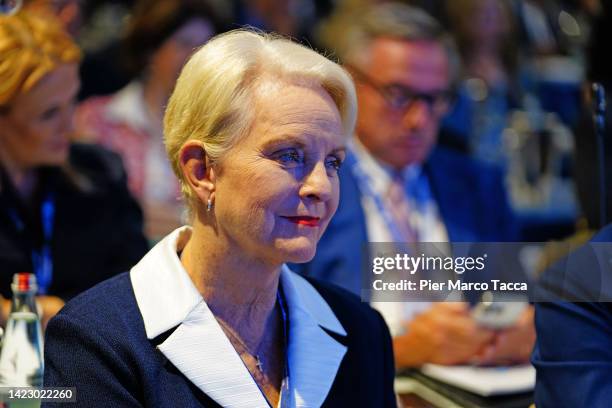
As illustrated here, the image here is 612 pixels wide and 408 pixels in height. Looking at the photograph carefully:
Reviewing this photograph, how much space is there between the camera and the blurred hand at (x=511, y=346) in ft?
7.68

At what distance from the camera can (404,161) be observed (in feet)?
9.42

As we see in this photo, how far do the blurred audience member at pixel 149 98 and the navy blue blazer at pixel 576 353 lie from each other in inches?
80.7

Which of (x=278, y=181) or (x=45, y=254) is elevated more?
(x=278, y=181)

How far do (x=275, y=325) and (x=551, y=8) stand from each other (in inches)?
165

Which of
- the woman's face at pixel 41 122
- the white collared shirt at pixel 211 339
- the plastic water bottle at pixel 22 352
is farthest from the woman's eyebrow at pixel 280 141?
the woman's face at pixel 41 122

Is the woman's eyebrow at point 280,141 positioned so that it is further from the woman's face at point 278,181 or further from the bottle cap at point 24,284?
the bottle cap at point 24,284

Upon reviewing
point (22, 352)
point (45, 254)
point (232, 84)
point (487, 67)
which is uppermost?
point (232, 84)

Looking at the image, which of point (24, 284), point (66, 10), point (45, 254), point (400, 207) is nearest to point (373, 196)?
point (400, 207)

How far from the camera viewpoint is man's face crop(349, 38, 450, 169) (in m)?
2.85

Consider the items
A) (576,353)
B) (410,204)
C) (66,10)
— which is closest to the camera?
(576,353)

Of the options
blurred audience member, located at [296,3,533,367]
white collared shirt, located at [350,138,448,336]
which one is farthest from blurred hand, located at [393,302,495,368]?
white collared shirt, located at [350,138,448,336]

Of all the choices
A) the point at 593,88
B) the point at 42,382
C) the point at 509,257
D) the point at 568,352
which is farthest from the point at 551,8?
the point at 42,382

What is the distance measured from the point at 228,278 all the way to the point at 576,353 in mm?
686

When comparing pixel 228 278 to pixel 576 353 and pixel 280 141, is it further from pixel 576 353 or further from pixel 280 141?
pixel 576 353
